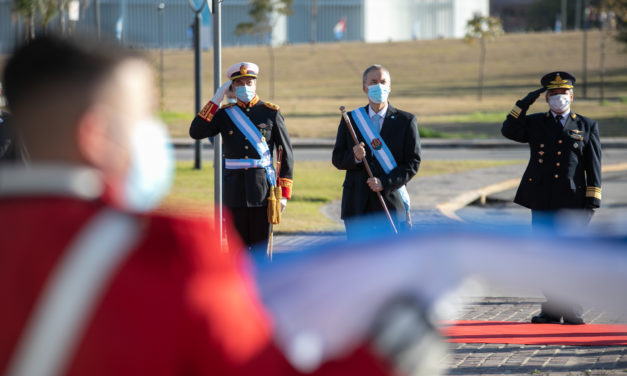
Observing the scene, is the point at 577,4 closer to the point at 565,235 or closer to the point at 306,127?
the point at 306,127

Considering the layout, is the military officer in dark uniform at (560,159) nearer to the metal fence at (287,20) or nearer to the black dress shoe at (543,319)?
the black dress shoe at (543,319)

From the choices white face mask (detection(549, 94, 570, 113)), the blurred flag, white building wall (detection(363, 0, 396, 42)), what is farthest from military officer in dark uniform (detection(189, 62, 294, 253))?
white building wall (detection(363, 0, 396, 42))

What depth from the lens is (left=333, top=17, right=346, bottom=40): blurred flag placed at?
324ft

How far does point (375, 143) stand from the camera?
299 inches

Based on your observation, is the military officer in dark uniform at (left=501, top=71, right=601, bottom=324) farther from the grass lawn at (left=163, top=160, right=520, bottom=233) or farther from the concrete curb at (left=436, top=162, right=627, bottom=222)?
the concrete curb at (left=436, top=162, right=627, bottom=222)

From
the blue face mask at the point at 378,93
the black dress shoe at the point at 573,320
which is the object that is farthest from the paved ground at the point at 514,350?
the blue face mask at the point at 378,93

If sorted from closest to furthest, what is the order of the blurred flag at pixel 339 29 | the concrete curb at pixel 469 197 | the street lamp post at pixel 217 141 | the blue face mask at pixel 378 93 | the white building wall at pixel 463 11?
the blue face mask at pixel 378 93 → the street lamp post at pixel 217 141 → the concrete curb at pixel 469 197 → the blurred flag at pixel 339 29 → the white building wall at pixel 463 11

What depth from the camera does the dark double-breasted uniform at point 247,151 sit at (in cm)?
793

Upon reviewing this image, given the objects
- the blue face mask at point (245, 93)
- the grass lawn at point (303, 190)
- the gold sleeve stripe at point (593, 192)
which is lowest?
the grass lawn at point (303, 190)

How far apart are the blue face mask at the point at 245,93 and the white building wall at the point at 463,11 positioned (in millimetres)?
105184

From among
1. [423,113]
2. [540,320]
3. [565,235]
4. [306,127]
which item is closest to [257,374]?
[565,235]

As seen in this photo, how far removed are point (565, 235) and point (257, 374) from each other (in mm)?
648

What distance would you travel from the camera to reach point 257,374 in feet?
4.43

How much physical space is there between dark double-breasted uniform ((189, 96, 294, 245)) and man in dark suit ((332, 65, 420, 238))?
2.08 feet
